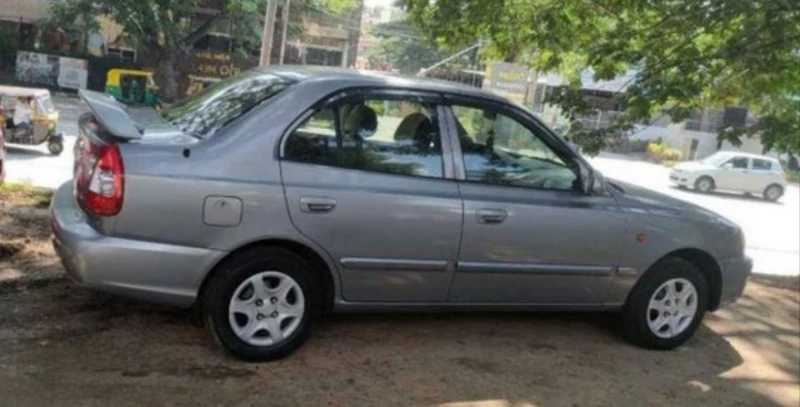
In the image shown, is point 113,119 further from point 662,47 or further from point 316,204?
point 662,47

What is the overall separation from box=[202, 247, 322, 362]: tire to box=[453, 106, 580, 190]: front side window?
110 centimetres

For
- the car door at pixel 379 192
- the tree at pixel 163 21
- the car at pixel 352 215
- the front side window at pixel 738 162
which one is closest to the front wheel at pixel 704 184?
the front side window at pixel 738 162

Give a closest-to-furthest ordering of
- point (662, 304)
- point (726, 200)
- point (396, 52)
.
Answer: point (662, 304)
point (726, 200)
point (396, 52)

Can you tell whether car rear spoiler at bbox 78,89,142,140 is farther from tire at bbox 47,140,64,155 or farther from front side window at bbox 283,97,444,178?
tire at bbox 47,140,64,155

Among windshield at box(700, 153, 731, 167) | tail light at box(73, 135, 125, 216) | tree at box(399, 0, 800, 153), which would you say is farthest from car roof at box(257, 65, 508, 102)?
windshield at box(700, 153, 731, 167)

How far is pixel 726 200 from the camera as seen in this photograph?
27.9 metres

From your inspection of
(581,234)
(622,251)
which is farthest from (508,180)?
(622,251)

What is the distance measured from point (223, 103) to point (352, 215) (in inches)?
39.4

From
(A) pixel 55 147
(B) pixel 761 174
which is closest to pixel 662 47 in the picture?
(A) pixel 55 147

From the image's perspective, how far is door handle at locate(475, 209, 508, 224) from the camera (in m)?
4.29

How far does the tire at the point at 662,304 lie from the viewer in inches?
192

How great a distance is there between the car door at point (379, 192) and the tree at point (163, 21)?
18870 mm

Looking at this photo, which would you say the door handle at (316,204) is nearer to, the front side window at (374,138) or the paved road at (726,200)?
the front side window at (374,138)

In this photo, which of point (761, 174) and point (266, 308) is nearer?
point (266, 308)
